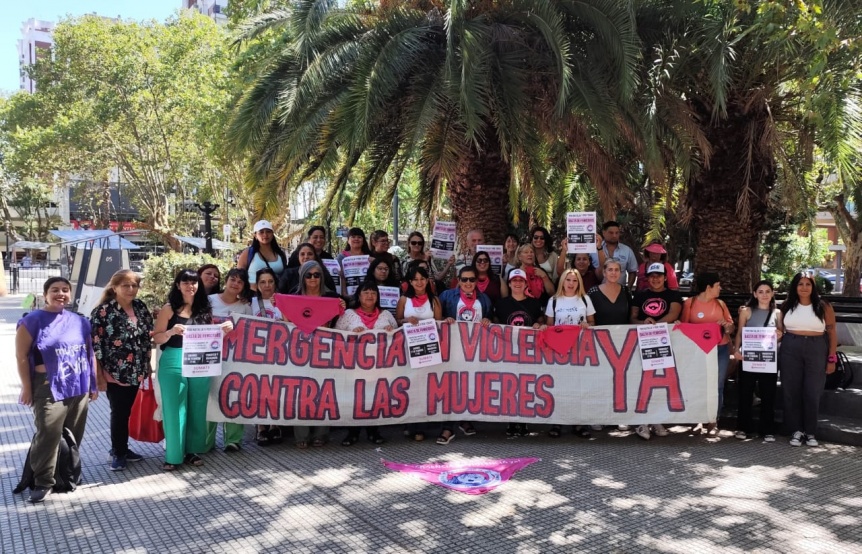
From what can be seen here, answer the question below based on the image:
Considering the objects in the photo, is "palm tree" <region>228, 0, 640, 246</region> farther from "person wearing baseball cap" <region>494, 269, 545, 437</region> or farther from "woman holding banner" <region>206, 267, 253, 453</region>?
"woman holding banner" <region>206, 267, 253, 453</region>

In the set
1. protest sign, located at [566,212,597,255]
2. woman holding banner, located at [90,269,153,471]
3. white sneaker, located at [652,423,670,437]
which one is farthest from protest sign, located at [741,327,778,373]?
woman holding banner, located at [90,269,153,471]

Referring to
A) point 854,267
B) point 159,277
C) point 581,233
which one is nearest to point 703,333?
point 581,233

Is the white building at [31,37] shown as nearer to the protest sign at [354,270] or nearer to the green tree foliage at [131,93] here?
Result: the green tree foliage at [131,93]

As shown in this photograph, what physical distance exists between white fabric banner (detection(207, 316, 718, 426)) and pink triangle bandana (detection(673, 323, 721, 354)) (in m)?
0.02

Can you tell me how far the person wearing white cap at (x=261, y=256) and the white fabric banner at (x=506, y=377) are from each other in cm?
98

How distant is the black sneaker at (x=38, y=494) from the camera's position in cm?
469

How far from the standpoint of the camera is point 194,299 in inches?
220

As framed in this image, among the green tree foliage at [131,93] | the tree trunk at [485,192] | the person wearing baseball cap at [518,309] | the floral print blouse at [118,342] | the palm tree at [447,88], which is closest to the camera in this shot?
the floral print blouse at [118,342]

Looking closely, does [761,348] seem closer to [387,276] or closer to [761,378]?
[761,378]

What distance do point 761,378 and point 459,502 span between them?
3349 mm

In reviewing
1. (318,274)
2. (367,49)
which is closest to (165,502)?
(318,274)

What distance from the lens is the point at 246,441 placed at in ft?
20.7

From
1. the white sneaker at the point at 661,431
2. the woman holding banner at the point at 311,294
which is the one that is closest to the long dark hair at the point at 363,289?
the woman holding banner at the point at 311,294

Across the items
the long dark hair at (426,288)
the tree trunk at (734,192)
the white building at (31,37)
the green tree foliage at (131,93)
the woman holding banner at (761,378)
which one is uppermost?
the white building at (31,37)
